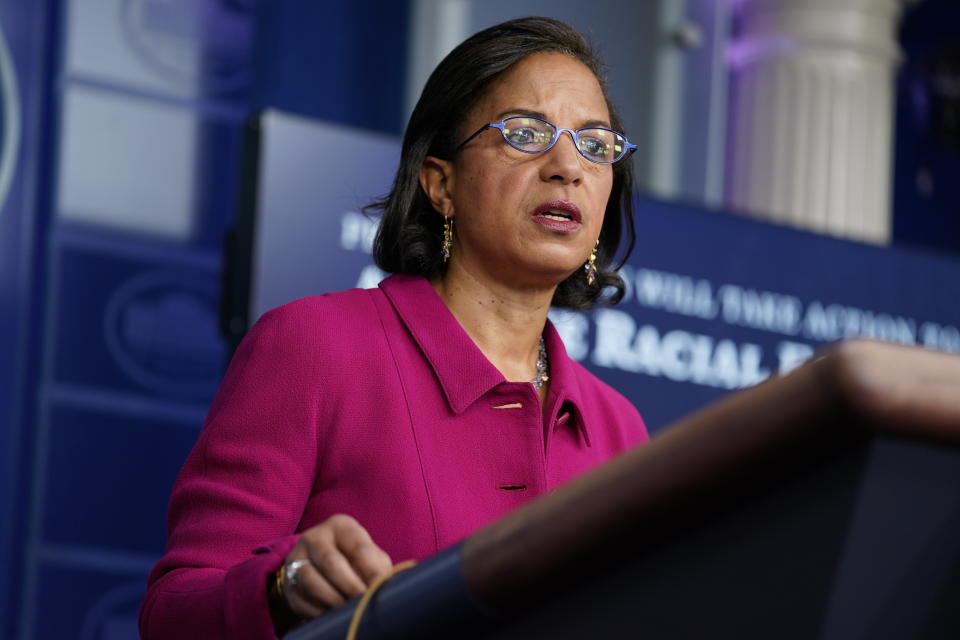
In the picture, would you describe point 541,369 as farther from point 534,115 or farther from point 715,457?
point 715,457

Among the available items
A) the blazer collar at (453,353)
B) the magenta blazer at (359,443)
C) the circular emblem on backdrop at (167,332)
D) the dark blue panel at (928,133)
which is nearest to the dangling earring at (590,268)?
the blazer collar at (453,353)

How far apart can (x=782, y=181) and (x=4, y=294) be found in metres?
2.46

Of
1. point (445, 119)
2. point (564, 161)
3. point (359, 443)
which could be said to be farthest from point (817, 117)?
point (359, 443)

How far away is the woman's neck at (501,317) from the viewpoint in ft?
5.54

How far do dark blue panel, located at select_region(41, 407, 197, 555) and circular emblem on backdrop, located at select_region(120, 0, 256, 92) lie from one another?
90 centimetres

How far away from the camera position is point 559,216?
1.69 meters

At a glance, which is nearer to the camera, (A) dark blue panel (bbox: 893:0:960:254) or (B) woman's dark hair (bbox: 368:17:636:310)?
(B) woman's dark hair (bbox: 368:17:636:310)

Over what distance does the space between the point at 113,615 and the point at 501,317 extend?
1989mm

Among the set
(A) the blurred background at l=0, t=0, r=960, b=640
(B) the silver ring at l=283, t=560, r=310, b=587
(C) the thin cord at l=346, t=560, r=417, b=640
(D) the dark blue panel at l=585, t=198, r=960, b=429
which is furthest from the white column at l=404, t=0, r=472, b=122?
(C) the thin cord at l=346, t=560, r=417, b=640

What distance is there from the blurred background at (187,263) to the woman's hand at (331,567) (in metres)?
1.78

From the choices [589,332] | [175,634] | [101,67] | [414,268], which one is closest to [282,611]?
[175,634]

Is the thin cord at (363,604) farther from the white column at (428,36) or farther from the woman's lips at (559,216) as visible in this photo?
the white column at (428,36)

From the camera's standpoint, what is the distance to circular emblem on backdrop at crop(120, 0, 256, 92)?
360 centimetres

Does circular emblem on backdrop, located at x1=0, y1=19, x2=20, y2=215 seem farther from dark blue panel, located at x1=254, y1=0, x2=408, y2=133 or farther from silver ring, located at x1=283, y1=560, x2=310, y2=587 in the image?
silver ring, located at x1=283, y1=560, x2=310, y2=587
